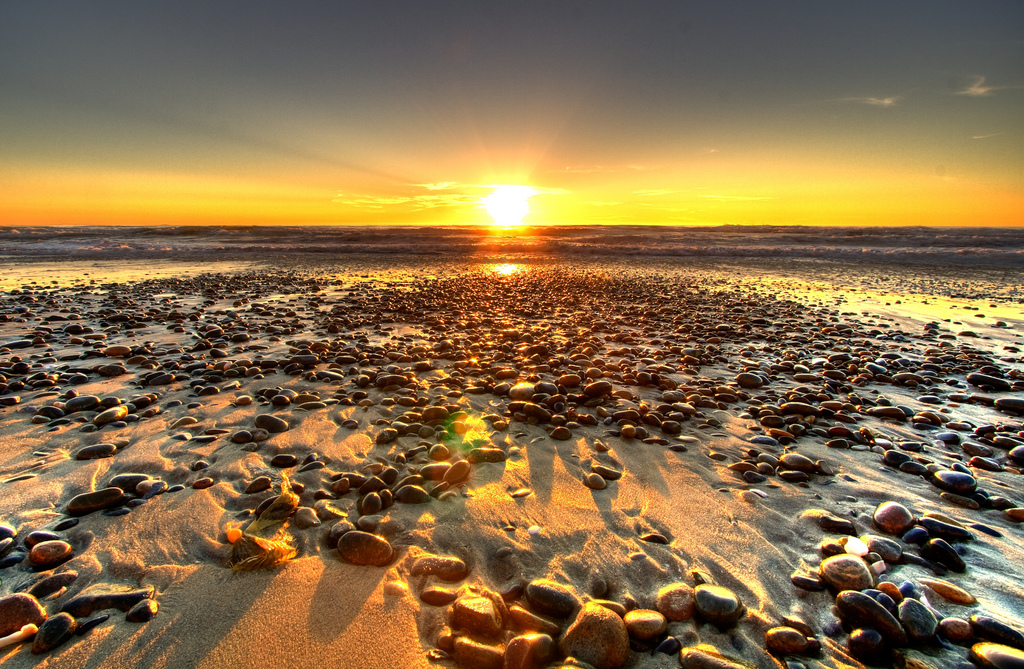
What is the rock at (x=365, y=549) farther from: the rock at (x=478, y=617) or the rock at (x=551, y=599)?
the rock at (x=551, y=599)

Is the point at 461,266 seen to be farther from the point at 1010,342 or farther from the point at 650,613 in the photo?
the point at 650,613

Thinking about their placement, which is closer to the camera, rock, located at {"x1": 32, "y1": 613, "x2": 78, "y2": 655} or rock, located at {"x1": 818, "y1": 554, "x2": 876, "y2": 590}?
rock, located at {"x1": 32, "y1": 613, "x2": 78, "y2": 655}

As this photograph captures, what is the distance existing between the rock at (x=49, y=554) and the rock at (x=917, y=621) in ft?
13.8

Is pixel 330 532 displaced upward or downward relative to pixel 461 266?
downward

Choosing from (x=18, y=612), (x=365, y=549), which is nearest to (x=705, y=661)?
(x=365, y=549)

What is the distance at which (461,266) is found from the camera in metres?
21.0

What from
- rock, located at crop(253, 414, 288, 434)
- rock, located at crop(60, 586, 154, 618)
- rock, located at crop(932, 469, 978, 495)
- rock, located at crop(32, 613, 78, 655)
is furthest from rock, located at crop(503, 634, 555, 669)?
rock, located at crop(932, 469, 978, 495)

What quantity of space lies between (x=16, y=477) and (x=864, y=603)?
5261 millimetres

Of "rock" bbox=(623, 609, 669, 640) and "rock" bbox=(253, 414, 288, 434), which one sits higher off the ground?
"rock" bbox=(253, 414, 288, 434)

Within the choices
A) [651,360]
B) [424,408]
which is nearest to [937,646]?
[424,408]

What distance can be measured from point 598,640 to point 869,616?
128cm

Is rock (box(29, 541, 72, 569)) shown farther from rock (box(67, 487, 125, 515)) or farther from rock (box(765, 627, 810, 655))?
rock (box(765, 627, 810, 655))

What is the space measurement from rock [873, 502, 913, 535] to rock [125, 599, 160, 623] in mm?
4048

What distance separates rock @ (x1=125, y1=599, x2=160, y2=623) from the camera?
2.02 meters
